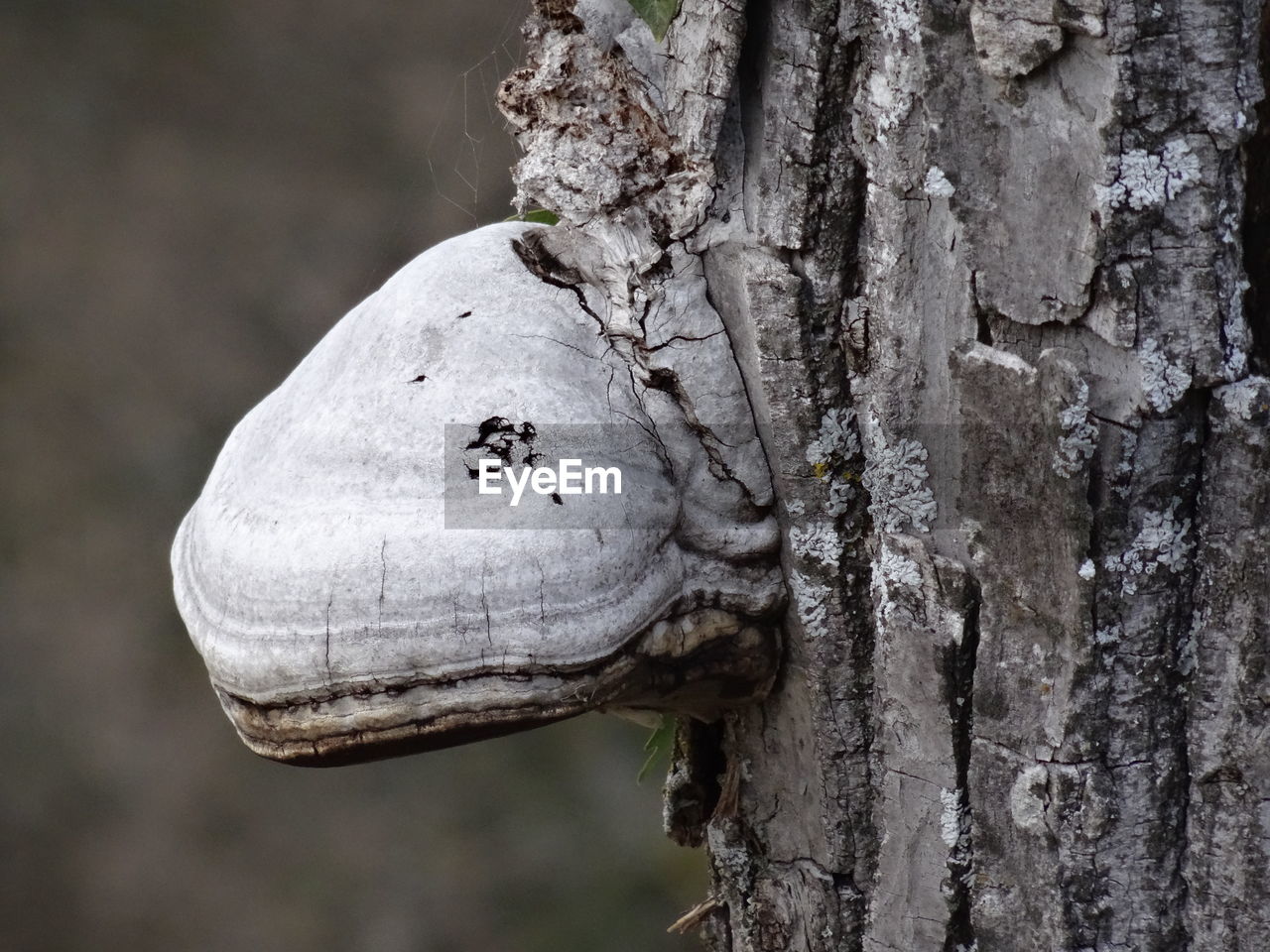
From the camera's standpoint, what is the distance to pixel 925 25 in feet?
2.59

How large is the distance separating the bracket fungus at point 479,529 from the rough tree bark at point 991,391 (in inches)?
1.9

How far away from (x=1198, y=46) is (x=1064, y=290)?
165mm

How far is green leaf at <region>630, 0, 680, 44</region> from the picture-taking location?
89 cm

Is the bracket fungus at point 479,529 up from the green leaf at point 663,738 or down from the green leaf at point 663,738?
up

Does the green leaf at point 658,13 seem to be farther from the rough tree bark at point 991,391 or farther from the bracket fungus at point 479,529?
the bracket fungus at point 479,529

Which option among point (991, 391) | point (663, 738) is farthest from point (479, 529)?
point (663, 738)

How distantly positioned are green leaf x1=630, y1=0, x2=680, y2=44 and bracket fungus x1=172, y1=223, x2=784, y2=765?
0.18 m

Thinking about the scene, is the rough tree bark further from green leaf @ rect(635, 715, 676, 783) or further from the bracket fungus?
green leaf @ rect(635, 715, 676, 783)

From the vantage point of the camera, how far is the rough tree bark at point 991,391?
2.51 ft

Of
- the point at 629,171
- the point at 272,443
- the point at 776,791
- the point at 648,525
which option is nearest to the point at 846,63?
the point at 629,171

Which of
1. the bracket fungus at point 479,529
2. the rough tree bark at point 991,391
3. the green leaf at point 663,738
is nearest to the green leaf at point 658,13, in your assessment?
the rough tree bark at point 991,391

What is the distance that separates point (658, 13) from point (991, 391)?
1.23 feet

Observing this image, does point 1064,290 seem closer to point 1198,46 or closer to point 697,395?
point 1198,46

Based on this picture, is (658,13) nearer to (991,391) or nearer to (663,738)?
(991,391)
